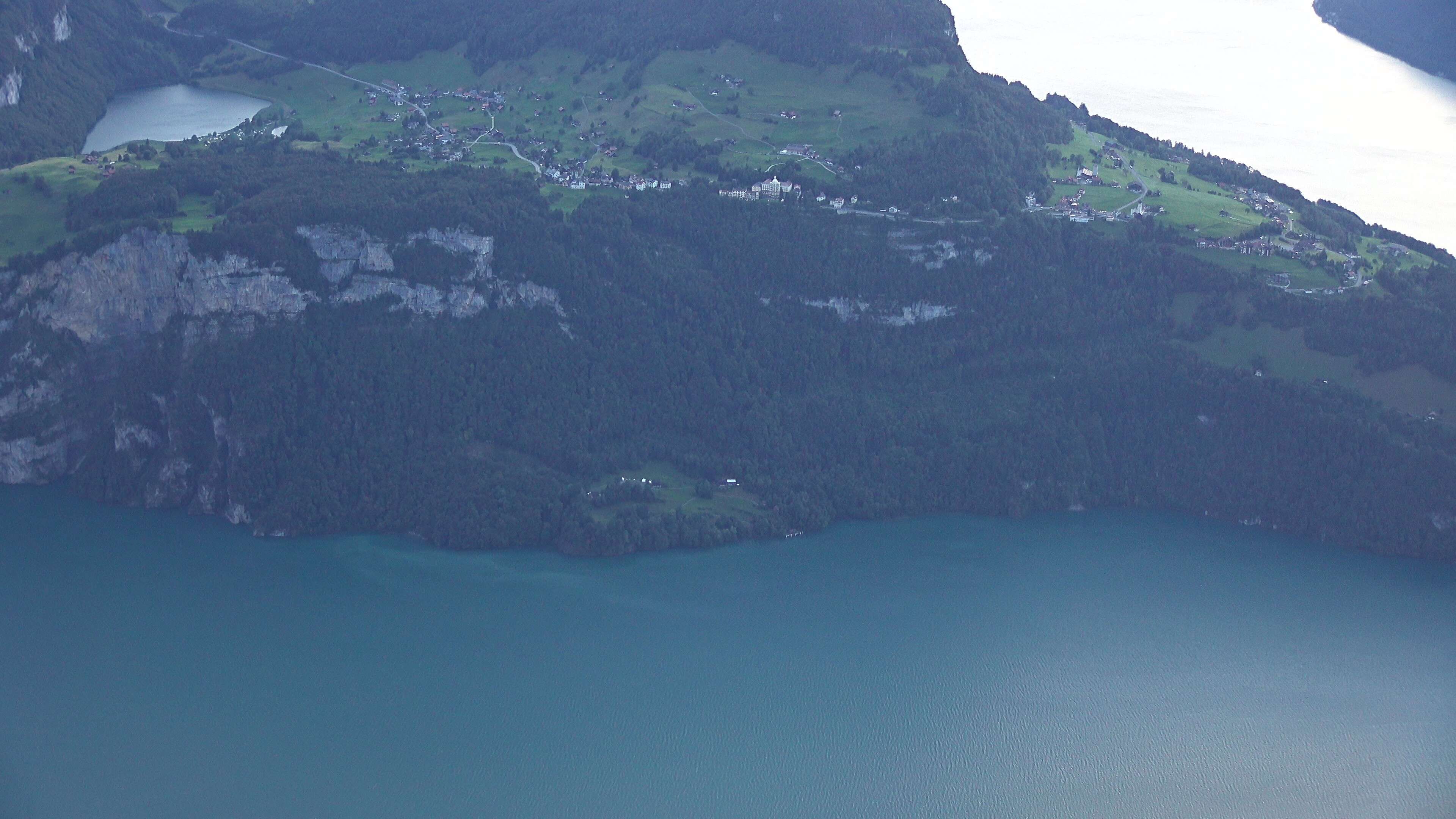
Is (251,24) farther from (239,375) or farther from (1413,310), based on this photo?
(1413,310)

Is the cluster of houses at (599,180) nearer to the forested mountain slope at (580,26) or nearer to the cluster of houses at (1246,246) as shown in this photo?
the forested mountain slope at (580,26)

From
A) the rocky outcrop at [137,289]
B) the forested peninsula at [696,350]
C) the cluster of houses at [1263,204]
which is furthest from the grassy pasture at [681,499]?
the cluster of houses at [1263,204]

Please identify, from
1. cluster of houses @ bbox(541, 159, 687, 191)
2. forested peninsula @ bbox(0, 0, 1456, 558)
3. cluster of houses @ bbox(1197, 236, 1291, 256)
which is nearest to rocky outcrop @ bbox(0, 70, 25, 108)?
forested peninsula @ bbox(0, 0, 1456, 558)

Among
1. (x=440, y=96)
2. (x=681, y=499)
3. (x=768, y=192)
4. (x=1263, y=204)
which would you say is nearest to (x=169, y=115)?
(x=440, y=96)

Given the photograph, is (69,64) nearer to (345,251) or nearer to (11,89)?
(11,89)

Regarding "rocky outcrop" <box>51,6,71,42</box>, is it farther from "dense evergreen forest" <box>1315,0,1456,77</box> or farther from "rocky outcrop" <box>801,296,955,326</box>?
"dense evergreen forest" <box>1315,0,1456,77</box>

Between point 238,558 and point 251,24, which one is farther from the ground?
point 251,24

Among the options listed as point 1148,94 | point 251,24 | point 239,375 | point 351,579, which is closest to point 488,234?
point 239,375
